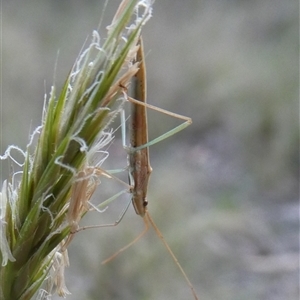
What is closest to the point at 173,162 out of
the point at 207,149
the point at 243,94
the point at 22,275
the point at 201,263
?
the point at 207,149

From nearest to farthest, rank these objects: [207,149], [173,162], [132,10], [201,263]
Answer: [132,10], [201,263], [173,162], [207,149]

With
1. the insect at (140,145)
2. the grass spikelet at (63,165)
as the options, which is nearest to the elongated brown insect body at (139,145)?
the insect at (140,145)

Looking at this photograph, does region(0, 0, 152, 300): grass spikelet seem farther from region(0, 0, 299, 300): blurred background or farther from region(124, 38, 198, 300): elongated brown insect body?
region(0, 0, 299, 300): blurred background

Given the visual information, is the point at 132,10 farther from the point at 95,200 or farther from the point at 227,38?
the point at 227,38

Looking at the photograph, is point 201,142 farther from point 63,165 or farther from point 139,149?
point 63,165

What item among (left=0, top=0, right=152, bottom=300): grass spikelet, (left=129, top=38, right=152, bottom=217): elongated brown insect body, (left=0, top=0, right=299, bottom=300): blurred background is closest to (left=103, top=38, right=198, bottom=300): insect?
(left=129, top=38, right=152, bottom=217): elongated brown insect body
